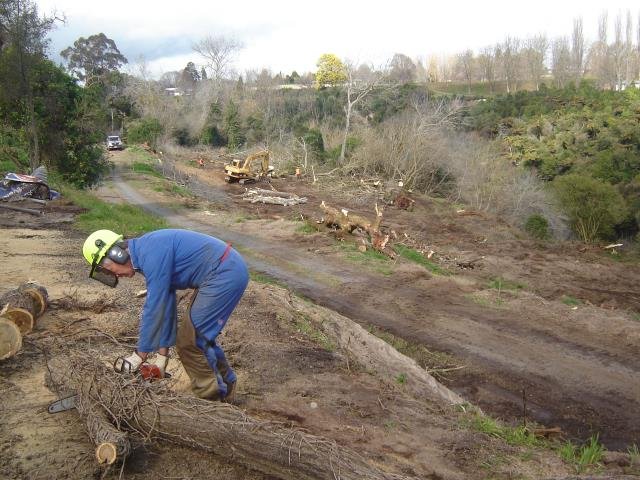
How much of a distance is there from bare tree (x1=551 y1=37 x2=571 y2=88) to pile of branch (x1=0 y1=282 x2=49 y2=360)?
59.1 meters

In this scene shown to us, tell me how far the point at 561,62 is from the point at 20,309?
61.9 metres

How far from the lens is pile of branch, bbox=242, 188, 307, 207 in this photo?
23.5 metres

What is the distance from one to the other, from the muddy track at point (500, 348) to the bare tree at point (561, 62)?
2053 inches

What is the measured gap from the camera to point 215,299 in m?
4.20

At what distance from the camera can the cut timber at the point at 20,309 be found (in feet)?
19.5

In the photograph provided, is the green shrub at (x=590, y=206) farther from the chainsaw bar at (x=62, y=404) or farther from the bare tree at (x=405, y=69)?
the bare tree at (x=405, y=69)

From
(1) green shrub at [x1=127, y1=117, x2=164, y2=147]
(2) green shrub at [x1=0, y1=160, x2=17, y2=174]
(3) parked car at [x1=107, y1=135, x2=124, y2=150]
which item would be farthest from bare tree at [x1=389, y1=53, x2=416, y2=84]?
(2) green shrub at [x1=0, y1=160, x2=17, y2=174]

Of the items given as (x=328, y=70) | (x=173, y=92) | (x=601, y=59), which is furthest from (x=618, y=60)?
(x=173, y=92)

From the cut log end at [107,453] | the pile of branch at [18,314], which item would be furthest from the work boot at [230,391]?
the pile of branch at [18,314]

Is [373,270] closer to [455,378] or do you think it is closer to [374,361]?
[455,378]

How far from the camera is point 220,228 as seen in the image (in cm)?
1809

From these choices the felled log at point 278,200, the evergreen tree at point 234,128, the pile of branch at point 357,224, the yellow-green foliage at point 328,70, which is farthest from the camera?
the yellow-green foliage at point 328,70

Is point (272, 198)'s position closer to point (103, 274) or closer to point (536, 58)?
point (103, 274)

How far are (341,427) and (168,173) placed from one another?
29100mm
